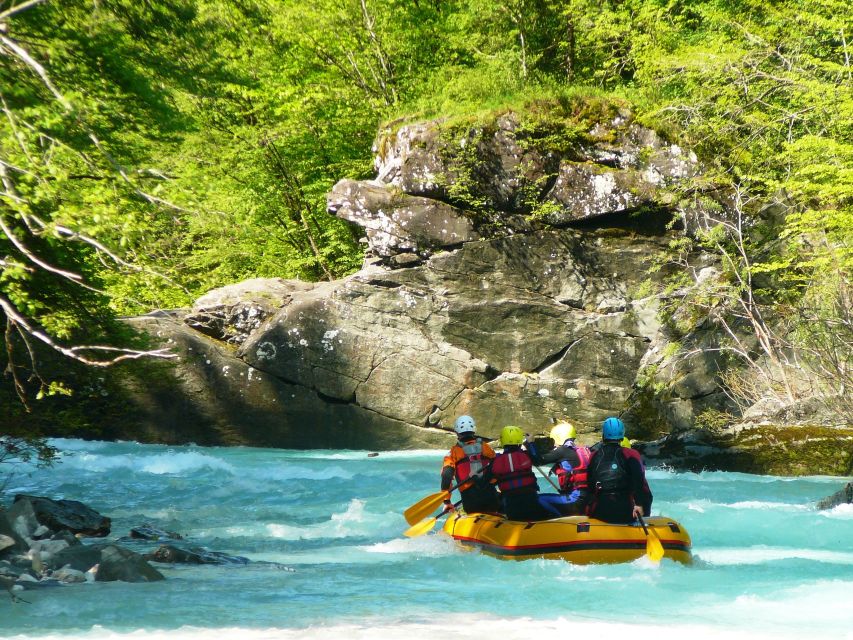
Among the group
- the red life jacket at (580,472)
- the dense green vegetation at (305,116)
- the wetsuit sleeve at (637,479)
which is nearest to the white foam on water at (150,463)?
the dense green vegetation at (305,116)

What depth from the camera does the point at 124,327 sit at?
830 centimetres

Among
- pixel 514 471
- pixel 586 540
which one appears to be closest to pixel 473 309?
pixel 514 471

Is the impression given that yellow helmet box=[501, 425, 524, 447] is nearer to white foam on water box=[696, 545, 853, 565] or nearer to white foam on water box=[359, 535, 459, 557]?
white foam on water box=[359, 535, 459, 557]

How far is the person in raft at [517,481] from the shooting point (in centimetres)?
778

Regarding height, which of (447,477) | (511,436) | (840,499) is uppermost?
(511,436)

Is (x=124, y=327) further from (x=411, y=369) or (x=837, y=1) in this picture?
(x=837, y=1)

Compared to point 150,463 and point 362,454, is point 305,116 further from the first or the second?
point 150,463

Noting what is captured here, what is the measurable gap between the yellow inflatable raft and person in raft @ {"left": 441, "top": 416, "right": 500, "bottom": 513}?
0.85m

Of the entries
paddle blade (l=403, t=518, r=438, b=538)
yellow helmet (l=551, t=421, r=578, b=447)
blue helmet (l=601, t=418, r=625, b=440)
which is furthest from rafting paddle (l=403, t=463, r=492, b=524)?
blue helmet (l=601, t=418, r=625, b=440)

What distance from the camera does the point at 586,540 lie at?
277 inches

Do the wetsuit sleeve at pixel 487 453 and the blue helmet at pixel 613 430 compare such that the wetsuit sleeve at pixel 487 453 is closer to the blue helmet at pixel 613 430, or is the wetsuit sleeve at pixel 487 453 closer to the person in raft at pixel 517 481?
the person in raft at pixel 517 481

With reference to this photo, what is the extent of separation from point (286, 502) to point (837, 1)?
13.8 metres

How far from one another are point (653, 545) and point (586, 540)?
0.55m

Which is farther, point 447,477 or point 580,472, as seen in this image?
point 447,477
